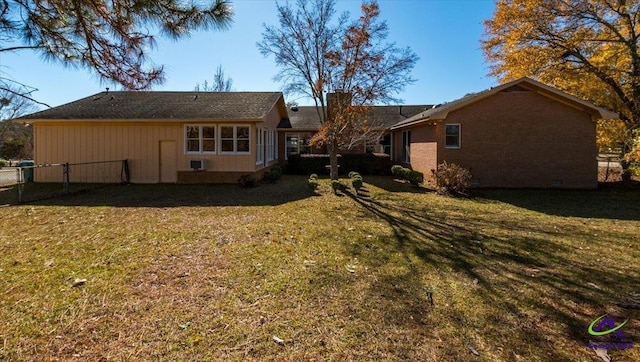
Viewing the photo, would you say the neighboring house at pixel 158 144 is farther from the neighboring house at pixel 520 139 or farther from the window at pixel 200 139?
the neighboring house at pixel 520 139

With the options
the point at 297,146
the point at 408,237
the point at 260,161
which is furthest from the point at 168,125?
the point at 408,237

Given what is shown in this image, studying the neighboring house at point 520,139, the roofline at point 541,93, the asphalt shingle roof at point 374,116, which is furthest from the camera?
the asphalt shingle roof at point 374,116

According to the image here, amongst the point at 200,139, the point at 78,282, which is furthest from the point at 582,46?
the point at 78,282

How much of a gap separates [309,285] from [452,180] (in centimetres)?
1005

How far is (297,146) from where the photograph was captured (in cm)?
2331

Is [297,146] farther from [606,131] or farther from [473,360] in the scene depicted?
→ [473,360]

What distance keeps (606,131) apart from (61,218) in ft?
72.2

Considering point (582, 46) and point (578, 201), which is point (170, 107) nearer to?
point (578, 201)

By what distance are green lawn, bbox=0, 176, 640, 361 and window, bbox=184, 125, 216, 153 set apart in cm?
699

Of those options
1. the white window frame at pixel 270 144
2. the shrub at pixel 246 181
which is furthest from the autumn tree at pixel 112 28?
the white window frame at pixel 270 144

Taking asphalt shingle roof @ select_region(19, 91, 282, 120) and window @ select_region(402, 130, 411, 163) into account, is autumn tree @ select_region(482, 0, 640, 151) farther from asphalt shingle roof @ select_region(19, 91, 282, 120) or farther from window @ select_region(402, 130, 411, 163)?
asphalt shingle roof @ select_region(19, 91, 282, 120)

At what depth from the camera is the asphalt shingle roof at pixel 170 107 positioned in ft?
49.0

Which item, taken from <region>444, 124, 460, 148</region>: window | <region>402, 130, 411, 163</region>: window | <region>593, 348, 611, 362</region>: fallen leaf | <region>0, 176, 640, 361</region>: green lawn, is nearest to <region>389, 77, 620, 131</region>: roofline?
<region>444, 124, 460, 148</region>: window

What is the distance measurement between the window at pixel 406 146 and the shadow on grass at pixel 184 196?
758cm
